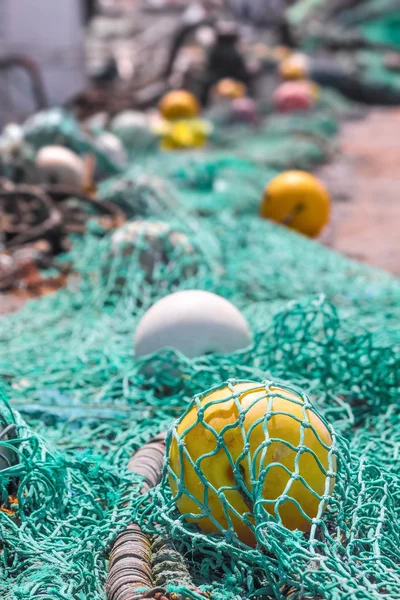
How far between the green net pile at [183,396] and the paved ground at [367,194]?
3.81 ft

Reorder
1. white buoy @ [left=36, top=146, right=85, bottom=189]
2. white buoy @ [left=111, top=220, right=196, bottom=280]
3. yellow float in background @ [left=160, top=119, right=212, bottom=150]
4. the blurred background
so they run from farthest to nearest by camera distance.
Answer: yellow float in background @ [left=160, top=119, right=212, bottom=150] < the blurred background < white buoy @ [left=36, top=146, right=85, bottom=189] < white buoy @ [left=111, top=220, right=196, bottom=280]

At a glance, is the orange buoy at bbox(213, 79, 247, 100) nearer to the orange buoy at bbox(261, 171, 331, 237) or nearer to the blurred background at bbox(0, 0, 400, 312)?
the blurred background at bbox(0, 0, 400, 312)

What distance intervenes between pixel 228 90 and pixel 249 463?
47.3 ft

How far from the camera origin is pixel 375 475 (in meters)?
2.85

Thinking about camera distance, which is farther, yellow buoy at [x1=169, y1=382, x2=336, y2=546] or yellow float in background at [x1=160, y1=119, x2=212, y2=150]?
Answer: yellow float in background at [x1=160, y1=119, x2=212, y2=150]

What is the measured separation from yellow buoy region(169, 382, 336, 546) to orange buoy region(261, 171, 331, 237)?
15.9ft

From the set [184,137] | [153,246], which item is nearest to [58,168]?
[153,246]

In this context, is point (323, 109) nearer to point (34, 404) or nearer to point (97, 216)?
point (97, 216)

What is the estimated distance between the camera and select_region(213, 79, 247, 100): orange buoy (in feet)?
52.1

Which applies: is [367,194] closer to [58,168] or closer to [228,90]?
[58,168]

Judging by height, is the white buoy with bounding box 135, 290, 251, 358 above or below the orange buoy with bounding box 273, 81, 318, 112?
above

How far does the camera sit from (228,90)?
1603 centimetres

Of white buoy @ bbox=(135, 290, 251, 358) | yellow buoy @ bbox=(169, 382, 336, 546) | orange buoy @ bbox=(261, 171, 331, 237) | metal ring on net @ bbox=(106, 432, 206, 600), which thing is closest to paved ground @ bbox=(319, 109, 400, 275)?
orange buoy @ bbox=(261, 171, 331, 237)

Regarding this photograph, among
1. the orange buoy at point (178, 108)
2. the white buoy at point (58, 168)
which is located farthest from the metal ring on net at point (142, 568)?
the orange buoy at point (178, 108)
